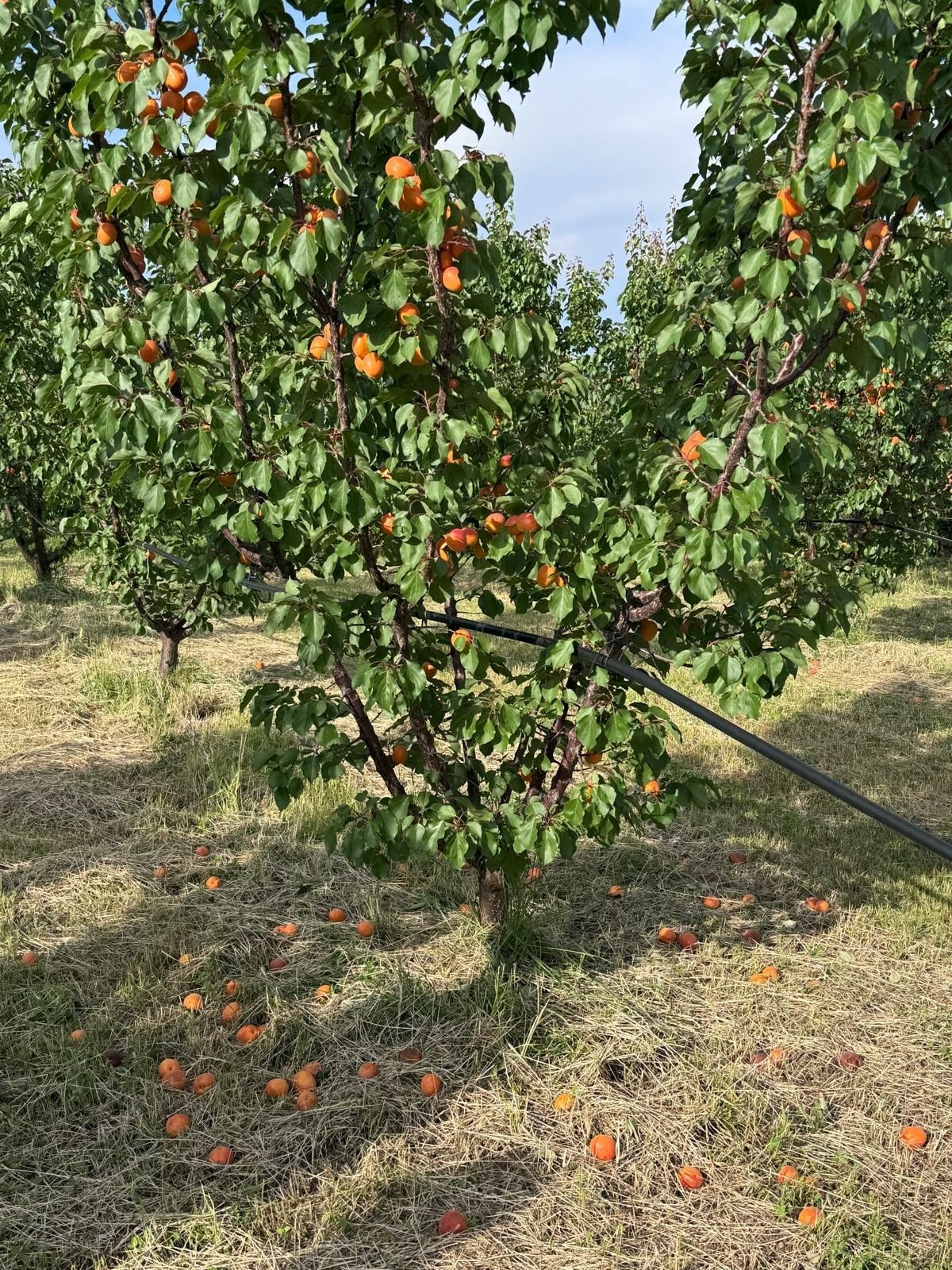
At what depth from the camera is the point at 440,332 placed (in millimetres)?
2381

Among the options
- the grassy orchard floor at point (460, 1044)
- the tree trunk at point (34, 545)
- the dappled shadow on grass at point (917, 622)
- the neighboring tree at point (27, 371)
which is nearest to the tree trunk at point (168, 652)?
the neighboring tree at point (27, 371)

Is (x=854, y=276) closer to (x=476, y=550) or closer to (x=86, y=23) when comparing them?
(x=476, y=550)

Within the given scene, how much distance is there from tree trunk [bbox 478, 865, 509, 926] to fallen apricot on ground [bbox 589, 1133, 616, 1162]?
1135mm

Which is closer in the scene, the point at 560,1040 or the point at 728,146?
the point at 728,146

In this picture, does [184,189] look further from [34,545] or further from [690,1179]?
[34,545]

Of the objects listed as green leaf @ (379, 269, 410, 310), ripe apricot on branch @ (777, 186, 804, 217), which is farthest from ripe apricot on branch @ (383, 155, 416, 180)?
ripe apricot on branch @ (777, 186, 804, 217)

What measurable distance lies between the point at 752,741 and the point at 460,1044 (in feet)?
4.97

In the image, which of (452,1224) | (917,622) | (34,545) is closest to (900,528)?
(452,1224)

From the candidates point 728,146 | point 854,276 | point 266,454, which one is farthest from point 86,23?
point 854,276

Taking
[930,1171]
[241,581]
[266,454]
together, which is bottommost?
[930,1171]

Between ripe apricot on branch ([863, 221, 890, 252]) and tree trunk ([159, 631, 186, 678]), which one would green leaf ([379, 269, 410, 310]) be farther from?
tree trunk ([159, 631, 186, 678])

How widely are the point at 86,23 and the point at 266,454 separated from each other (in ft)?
3.60

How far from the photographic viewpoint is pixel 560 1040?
3.10 metres

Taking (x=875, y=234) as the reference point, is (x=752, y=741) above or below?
below
